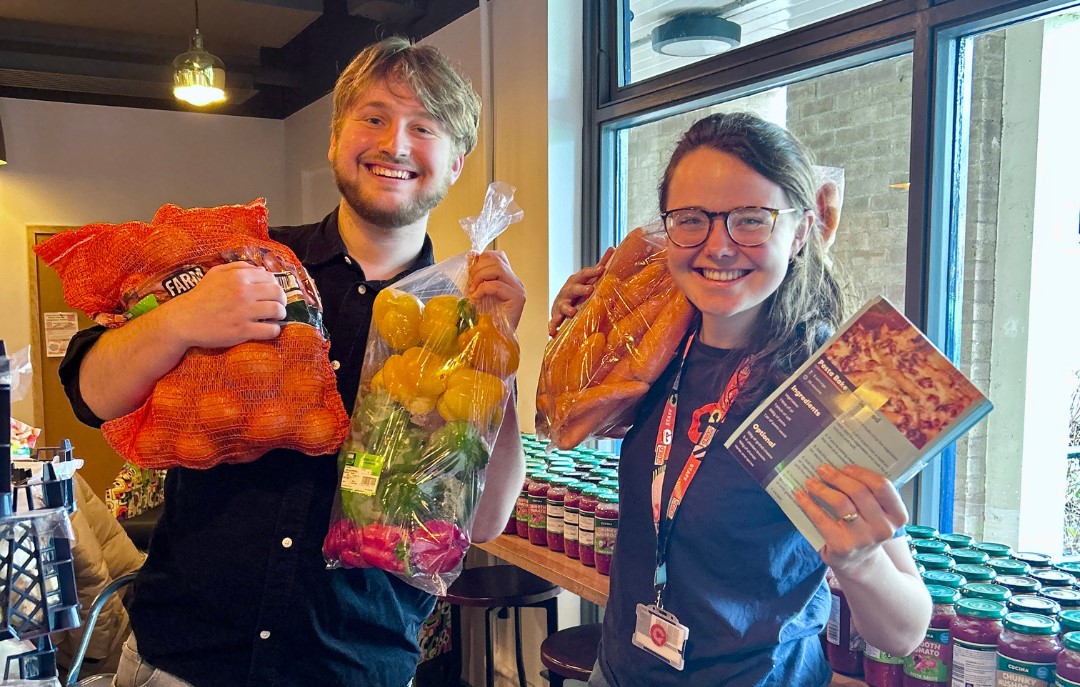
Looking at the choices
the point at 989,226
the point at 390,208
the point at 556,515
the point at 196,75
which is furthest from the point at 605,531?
the point at 196,75

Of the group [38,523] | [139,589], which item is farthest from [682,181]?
[139,589]

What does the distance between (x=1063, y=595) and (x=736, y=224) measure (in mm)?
929

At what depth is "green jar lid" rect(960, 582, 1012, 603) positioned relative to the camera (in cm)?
144

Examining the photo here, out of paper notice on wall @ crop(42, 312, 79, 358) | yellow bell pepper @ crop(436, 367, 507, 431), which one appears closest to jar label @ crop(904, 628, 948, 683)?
yellow bell pepper @ crop(436, 367, 507, 431)

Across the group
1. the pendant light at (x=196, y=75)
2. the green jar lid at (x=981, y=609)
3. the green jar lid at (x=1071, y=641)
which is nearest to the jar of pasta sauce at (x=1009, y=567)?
the green jar lid at (x=981, y=609)

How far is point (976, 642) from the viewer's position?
1.38m

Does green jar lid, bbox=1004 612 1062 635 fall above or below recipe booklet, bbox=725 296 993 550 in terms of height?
below

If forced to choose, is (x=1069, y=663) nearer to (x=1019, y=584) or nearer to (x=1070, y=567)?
(x=1019, y=584)

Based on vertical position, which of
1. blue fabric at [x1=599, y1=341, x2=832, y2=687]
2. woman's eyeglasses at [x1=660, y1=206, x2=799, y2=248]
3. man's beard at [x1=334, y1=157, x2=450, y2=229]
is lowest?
blue fabric at [x1=599, y1=341, x2=832, y2=687]

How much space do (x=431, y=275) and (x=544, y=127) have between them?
2104 mm

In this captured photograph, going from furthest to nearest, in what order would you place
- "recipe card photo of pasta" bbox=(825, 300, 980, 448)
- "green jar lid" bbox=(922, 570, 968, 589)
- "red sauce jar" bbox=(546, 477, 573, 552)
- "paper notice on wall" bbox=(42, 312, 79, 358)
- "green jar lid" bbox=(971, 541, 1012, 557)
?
"paper notice on wall" bbox=(42, 312, 79, 358) → "red sauce jar" bbox=(546, 477, 573, 552) → "green jar lid" bbox=(971, 541, 1012, 557) → "green jar lid" bbox=(922, 570, 968, 589) → "recipe card photo of pasta" bbox=(825, 300, 980, 448)

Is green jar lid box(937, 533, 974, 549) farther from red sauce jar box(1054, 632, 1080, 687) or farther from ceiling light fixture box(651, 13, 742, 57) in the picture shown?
ceiling light fixture box(651, 13, 742, 57)

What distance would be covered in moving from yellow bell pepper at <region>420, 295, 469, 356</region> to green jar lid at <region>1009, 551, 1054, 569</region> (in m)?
1.25

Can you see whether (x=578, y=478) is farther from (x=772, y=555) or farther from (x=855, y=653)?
(x=772, y=555)
